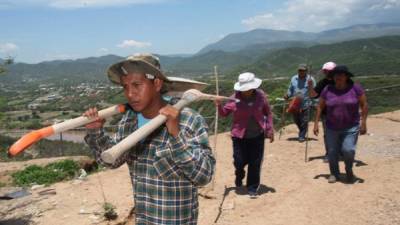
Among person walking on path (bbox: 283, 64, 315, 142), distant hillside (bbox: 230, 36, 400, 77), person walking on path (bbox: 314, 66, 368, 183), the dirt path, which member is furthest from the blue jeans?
distant hillside (bbox: 230, 36, 400, 77)

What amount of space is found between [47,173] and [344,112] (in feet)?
19.3

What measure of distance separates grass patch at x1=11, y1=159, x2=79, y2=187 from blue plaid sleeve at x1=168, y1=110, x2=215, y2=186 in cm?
728

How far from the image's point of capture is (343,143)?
618 cm

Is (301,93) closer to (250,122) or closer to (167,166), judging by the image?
(250,122)

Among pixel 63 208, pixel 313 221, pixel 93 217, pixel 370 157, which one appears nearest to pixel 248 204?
pixel 313 221

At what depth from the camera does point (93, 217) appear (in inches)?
233

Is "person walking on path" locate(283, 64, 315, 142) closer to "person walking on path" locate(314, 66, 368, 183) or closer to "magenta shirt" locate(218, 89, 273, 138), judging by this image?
"person walking on path" locate(314, 66, 368, 183)

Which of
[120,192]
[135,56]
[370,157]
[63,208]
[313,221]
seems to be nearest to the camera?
[135,56]

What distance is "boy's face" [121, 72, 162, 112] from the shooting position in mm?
2129

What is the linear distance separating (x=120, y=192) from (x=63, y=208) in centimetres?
86

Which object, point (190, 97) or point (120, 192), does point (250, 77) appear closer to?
point (120, 192)

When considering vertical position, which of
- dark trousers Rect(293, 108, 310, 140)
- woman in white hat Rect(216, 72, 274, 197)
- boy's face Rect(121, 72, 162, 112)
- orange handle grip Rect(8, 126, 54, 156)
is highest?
boy's face Rect(121, 72, 162, 112)

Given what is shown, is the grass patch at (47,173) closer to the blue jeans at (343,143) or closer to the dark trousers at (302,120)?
the dark trousers at (302,120)

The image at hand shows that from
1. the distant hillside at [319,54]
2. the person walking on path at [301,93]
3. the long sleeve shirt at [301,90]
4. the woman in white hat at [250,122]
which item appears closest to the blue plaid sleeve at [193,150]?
the woman in white hat at [250,122]
